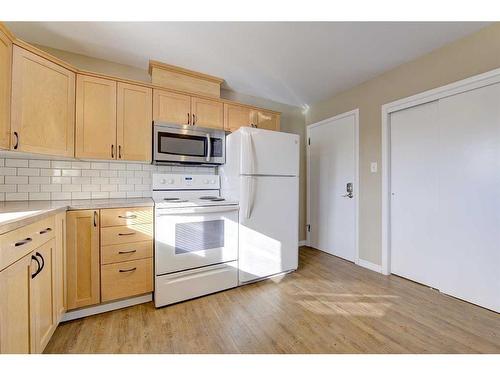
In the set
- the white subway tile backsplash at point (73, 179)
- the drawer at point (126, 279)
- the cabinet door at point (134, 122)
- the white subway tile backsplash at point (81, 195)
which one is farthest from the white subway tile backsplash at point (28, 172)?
the drawer at point (126, 279)

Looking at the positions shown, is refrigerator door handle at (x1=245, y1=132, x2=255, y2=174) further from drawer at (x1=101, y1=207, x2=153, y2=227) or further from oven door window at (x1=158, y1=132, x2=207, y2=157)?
drawer at (x1=101, y1=207, x2=153, y2=227)

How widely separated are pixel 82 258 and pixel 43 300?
46 cm

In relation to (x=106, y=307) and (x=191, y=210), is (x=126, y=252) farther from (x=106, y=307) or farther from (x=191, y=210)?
(x=191, y=210)

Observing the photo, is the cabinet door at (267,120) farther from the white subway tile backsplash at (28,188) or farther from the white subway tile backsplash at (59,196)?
the white subway tile backsplash at (28,188)

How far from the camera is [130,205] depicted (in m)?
1.85

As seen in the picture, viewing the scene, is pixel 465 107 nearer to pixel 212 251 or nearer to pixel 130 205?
pixel 212 251

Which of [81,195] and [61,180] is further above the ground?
[61,180]

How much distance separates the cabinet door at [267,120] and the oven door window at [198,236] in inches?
57.5

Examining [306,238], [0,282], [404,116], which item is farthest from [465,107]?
[0,282]

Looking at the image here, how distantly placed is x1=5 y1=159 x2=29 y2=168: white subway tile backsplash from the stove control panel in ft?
3.49

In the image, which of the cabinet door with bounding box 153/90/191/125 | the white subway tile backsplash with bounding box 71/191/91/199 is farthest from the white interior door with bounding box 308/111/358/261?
the white subway tile backsplash with bounding box 71/191/91/199

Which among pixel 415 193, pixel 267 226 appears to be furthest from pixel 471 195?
pixel 267 226

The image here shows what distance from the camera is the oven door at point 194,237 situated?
1.92m

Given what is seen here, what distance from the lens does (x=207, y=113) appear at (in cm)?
253
